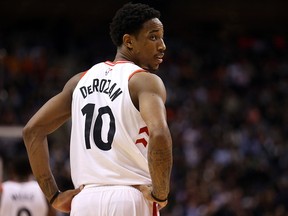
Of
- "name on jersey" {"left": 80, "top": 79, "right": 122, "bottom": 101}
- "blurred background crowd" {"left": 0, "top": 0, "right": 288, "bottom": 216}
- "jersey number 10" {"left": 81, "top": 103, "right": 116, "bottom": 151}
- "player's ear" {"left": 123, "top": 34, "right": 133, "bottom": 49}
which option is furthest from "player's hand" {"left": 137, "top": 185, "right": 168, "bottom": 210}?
"blurred background crowd" {"left": 0, "top": 0, "right": 288, "bottom": 216}

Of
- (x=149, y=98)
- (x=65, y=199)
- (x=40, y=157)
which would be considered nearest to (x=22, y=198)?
(x=40, y=157)

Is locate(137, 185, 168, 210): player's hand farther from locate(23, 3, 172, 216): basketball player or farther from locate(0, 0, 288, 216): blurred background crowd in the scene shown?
locate(0, 0, 288, 216): blurred background crowd

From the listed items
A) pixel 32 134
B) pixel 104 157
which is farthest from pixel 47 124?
pixel 104 157

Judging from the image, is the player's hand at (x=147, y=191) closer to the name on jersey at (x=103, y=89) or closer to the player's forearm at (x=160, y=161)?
the player's forearm at (x=160, y=161)

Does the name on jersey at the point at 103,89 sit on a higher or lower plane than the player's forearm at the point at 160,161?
higher

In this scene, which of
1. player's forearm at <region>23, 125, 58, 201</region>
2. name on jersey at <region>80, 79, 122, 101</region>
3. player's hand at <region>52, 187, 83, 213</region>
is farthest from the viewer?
player's forearm at <region>23, 125, 58, 201</region>

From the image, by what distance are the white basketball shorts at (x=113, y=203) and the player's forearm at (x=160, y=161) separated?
0.43 ft

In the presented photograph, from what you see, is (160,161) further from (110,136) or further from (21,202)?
(21,202)

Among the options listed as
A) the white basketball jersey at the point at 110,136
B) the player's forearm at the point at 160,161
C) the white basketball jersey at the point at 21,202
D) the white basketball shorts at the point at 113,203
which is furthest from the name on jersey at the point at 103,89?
the white basketball jersey at the point at 21,202

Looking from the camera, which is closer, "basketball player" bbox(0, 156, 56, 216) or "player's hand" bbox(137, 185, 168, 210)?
"player's hand" bbox(137, 185, 168, 210)

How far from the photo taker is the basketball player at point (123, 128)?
157 inches

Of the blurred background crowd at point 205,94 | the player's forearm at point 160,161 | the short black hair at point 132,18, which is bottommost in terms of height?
the blurred background crowd at point 205,94

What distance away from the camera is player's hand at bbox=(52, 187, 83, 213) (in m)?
4.34

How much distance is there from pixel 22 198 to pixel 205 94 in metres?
10.3
